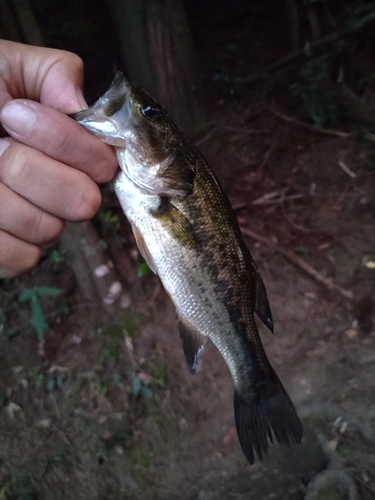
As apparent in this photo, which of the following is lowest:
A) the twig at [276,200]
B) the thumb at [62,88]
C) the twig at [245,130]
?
the twig at [276,200]

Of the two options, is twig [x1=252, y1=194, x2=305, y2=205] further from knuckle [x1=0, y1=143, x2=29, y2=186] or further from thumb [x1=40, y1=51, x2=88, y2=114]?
knuckle [x1=0, y1=143, x2=29, y2=186]

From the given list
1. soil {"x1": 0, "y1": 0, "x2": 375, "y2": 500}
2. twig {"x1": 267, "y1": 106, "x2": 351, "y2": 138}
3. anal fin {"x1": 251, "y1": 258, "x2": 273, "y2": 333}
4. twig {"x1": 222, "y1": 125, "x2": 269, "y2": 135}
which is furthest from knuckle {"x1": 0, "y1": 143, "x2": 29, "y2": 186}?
twig {"x1": 267, "y1": 106, "x2": 351, "y2": 138}

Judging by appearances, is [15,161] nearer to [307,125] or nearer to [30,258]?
[30,258]

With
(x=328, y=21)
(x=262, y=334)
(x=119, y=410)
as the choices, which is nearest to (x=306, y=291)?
(x=262, y=334)

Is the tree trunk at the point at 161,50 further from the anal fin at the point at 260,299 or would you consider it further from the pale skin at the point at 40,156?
the anal fin at the point at 260,299

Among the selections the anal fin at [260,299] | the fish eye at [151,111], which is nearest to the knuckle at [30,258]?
the fish eye at [151,111]

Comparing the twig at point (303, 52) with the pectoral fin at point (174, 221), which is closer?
the pectoral fin at point (174, 221)
